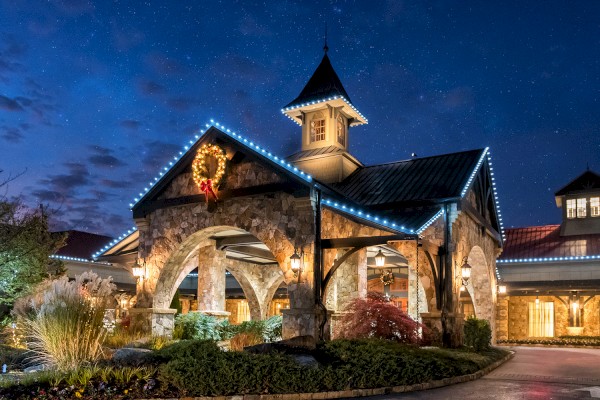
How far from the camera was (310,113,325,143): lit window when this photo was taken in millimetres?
26484

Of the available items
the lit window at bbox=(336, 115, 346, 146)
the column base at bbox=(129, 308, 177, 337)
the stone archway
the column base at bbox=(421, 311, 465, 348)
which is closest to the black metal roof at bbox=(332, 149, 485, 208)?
the lit window at bbox=(336, 115, 346, 146)

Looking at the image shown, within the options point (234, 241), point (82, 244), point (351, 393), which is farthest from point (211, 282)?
point (82, 244)

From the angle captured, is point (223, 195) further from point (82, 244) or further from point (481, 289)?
point (82, 244)

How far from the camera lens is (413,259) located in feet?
62.1

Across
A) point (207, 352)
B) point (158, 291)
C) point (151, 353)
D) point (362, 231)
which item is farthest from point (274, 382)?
point (158, 291)

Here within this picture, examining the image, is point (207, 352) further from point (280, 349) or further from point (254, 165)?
point (254, 165)

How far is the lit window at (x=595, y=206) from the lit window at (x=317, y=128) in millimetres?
14986

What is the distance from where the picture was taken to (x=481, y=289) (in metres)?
25.5

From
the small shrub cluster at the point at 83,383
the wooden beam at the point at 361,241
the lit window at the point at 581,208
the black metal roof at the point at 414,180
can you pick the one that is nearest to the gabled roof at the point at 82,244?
the black metal roof at the point at 414,180

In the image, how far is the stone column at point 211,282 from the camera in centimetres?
2198

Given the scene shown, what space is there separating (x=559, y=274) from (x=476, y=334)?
37.5ft

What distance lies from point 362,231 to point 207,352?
26.6 ft

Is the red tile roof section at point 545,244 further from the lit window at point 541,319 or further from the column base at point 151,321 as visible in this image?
the column base at point 151,321

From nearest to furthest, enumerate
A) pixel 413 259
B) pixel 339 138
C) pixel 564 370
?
pixel 564 370 → pixel 413 259 → pixel 339 138
